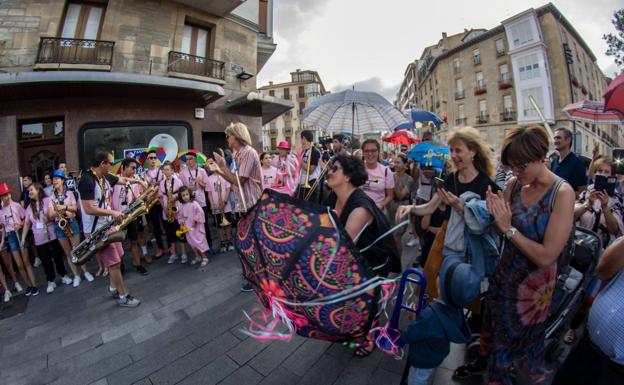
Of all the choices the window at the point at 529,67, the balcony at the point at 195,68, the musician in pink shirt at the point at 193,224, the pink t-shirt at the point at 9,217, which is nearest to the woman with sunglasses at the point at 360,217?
the musician in pink shirt at the point at 193,224

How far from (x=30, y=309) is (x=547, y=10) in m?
40.0

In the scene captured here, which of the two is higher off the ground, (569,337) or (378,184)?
(378,184)

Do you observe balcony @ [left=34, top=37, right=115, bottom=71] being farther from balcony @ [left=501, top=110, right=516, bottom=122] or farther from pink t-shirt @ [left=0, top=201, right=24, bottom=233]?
balcony @ [left=501, top=110, right=516, bottom=122]

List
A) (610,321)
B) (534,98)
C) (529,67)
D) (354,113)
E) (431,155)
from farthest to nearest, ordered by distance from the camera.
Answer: (529,67) < (534,98) < (354,113) < (431,155) < (610,321)

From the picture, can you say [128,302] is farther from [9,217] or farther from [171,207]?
[9,217]

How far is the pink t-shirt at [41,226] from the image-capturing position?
480 cm

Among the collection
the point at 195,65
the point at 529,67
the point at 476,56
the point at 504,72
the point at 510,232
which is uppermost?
the point at 476,56

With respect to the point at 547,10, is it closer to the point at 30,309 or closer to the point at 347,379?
the point at 347,379

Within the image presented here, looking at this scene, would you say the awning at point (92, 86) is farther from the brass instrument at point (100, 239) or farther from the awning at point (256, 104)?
the brass instrument at point (100, 239)

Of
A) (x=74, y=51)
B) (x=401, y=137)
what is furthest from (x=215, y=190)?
(x=401, y=137)

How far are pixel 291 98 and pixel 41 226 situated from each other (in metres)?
50.0

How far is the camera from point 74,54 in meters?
8.31

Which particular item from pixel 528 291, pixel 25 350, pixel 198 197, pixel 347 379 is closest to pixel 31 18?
pixel 198 197

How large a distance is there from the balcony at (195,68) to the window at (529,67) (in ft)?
100
